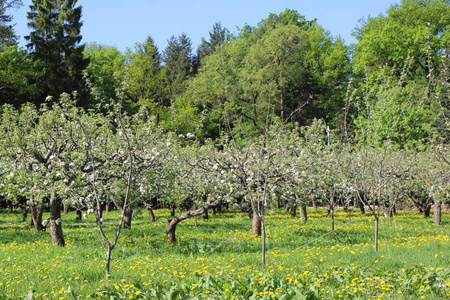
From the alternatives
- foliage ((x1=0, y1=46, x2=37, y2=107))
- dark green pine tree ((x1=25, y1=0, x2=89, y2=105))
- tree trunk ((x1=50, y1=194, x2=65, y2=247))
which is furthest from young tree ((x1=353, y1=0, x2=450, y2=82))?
tree trunk ((x1=50, y1=194, x2=65, y2=247))

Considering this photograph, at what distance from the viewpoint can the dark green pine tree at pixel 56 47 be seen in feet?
118

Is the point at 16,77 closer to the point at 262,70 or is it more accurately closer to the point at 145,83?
the point at 145,83

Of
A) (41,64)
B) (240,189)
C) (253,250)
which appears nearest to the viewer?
(253,250)

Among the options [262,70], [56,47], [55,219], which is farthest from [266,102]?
[55,219]

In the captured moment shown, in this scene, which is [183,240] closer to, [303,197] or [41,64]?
A: [303,197]

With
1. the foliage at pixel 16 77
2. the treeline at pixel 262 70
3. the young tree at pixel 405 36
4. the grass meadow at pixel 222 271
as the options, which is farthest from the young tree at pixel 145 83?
the grass meadow at pixel 222 271

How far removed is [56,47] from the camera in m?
37.4

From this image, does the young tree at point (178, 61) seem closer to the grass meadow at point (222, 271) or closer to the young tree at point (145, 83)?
the young tree at point (145, 83)

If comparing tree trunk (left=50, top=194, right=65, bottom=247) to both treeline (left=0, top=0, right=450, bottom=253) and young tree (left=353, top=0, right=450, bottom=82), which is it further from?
young tree (left=353, top=0, right=450, bottom=82)

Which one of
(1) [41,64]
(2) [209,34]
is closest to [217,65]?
(1) [41,64]

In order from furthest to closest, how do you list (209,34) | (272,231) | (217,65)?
(209,34) < (217,65) < (272,231)

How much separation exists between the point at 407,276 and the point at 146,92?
140ft

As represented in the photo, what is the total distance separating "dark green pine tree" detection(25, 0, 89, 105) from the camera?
36.1 metres

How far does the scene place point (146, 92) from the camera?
46.5 m
